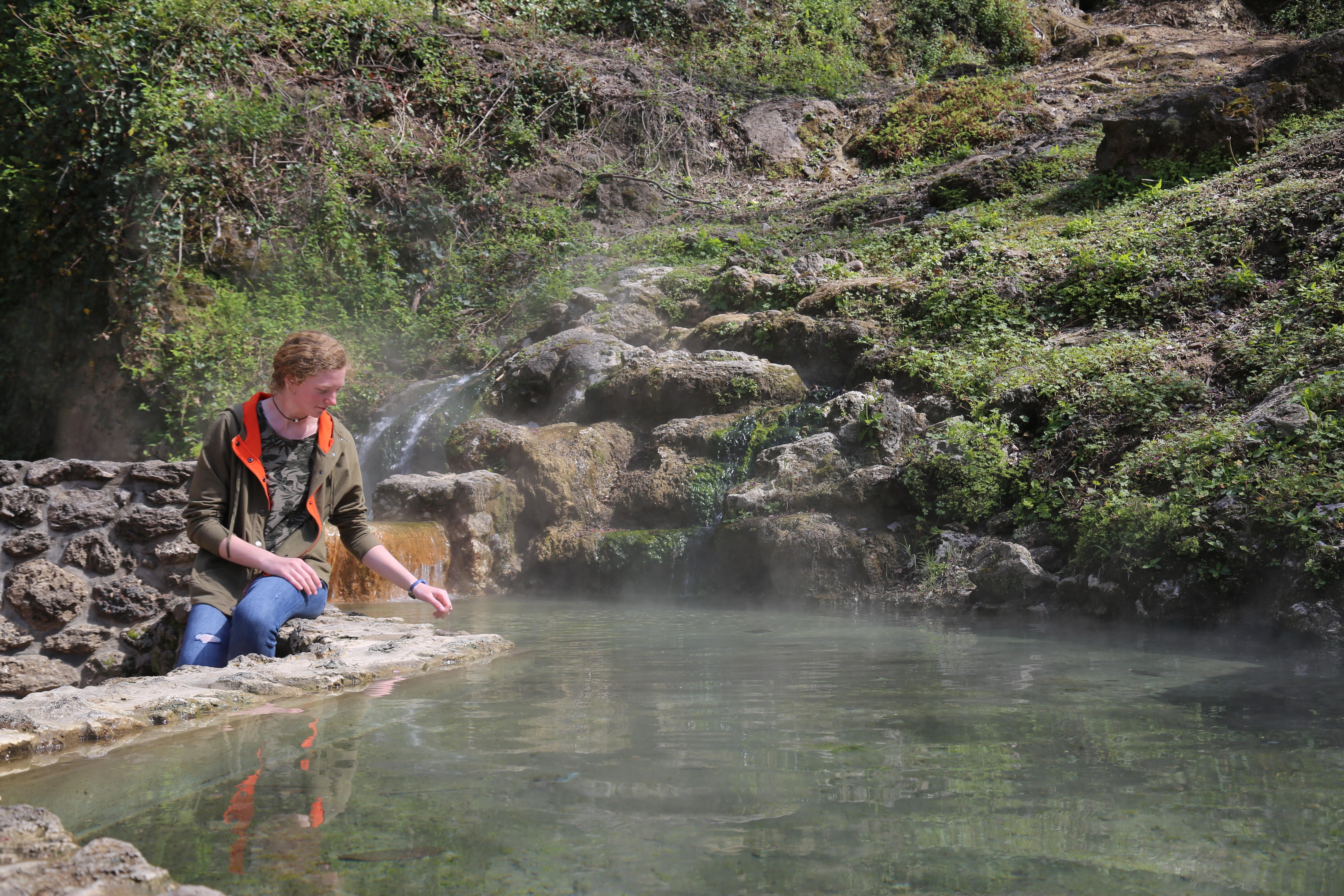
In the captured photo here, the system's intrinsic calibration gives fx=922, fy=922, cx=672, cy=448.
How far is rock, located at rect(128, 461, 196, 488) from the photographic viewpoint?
474 centimetres

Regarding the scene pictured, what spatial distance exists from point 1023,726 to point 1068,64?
2033cm

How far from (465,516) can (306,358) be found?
5.46m

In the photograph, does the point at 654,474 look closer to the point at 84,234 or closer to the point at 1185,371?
the point at 1185,371

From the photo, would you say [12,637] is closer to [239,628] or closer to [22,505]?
[22,505]

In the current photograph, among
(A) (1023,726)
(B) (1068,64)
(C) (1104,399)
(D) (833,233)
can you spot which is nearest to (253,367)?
(D) (833,233)

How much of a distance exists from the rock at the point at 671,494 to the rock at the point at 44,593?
16.2 feet

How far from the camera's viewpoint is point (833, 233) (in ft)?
44.1

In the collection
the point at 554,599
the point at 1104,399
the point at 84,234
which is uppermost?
the point at 84,234

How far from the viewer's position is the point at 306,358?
3.34 metres

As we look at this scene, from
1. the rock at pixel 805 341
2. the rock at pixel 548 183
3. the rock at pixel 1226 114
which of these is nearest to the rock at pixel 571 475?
the rock at pixel 805 341

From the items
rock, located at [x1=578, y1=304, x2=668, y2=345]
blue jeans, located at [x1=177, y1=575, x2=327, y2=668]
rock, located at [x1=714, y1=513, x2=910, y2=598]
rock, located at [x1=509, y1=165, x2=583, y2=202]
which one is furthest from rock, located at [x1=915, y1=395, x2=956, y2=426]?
rock, located at [x1=509, y1=165, x2=583, y2=202]

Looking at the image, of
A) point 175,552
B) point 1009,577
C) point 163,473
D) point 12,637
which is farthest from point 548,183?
point 12,637

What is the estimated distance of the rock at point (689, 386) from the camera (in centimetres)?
923

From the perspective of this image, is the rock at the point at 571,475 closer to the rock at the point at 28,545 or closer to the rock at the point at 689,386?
the rock at the point at 689,386
